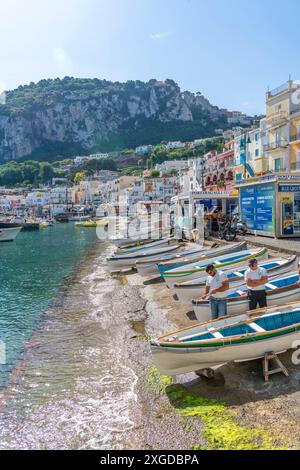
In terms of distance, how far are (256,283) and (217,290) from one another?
44.1 inches

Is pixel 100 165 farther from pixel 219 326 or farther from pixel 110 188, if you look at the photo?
pixel 219 326

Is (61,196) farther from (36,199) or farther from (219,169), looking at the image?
(219,169)

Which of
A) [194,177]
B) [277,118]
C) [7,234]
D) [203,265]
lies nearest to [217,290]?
[203,265]

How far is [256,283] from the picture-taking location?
9.55 metres

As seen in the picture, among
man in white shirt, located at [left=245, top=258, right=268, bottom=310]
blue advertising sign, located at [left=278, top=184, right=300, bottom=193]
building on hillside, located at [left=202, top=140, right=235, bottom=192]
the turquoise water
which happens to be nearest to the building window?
building on hillside, located at [left=202, top=140, right=235, bottom=192]

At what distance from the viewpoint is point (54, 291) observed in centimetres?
1936

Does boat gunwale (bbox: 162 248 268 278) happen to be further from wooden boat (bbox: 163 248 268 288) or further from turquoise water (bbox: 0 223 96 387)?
turquoise water (bbox: 0 223 96 387)

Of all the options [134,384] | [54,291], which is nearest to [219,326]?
[134,384]

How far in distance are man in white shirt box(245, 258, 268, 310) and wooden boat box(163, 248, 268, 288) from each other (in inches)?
201

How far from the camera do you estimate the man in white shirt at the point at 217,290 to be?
31.0 feet

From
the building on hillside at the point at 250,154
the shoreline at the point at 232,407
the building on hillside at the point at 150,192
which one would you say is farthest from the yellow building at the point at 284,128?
the building on hillside at the point at 150,192

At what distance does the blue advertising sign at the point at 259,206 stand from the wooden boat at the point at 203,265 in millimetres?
6079

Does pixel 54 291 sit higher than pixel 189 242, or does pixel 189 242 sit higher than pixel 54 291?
pixel 189 242

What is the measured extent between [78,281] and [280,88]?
37.7 metres
